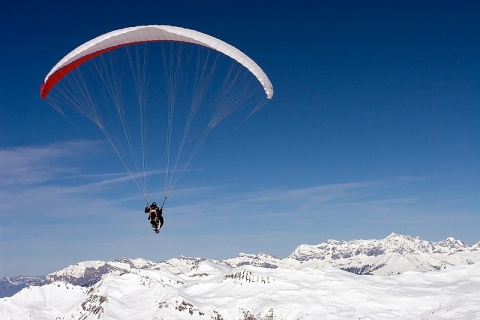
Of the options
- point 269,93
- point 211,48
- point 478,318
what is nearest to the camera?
point 211,48

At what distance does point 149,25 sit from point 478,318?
20545 cm

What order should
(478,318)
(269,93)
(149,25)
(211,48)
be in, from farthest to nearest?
1. (478,318)
2. (269,93)
3. (211,48)
4. (149,25)

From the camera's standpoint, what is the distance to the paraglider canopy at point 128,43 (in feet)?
137

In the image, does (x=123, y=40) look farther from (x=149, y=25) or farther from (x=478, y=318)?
(x=478, y=318)

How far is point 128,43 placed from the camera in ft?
143

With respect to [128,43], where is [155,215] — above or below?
below

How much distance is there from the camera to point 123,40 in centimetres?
4275

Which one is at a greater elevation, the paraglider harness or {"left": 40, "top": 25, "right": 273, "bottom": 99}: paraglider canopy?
{"left": 40, "top": 25, "right": 273, "bottom": 99}: paraglider canopy

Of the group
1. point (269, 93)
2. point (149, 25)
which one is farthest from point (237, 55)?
point (149, 25)

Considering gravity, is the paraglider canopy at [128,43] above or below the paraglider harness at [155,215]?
above

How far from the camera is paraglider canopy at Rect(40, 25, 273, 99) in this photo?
137ft

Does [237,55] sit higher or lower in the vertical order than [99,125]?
higher

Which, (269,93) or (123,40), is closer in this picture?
(123,40)

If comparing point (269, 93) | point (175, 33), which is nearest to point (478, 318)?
point (269, 93)
